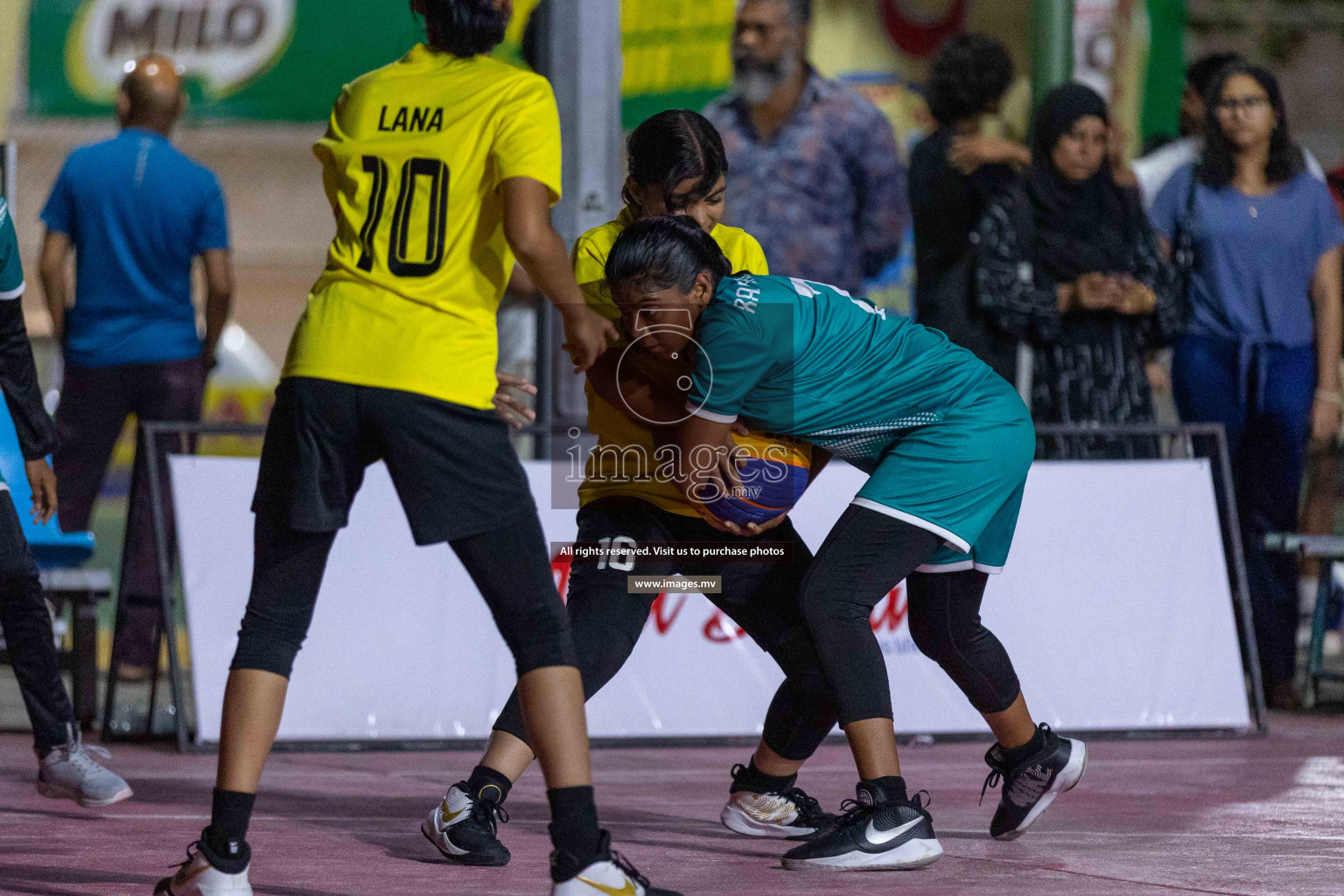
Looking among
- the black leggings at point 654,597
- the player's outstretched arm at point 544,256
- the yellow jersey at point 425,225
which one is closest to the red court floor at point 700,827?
the black leggings at point 654,597

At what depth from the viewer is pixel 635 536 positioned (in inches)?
183

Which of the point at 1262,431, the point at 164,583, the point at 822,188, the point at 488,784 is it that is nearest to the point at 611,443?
the point at 488,784

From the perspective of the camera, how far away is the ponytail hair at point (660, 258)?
4.36 meters

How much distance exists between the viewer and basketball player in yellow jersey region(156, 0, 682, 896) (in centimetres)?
378

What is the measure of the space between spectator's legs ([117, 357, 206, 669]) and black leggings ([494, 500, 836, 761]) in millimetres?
2533

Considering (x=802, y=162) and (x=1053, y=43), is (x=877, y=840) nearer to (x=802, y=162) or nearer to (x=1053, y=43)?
(x=802, y=162)

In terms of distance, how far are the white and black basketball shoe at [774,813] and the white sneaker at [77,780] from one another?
1625mm

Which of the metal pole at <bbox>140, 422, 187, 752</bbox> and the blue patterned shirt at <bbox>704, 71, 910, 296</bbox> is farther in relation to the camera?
the blue patterned shirt at <bbox>704, 71, 910, 296</bbox>

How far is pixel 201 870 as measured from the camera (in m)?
Result: 3.78

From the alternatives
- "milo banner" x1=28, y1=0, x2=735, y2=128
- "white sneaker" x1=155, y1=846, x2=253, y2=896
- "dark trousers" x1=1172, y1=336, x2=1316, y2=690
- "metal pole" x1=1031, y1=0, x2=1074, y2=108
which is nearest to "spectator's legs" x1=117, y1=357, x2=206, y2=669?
"white sneaker" x1=155, y1=846, x2=253, y2=896

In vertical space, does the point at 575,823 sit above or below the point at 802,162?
below

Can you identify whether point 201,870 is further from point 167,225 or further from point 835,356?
point 167,225

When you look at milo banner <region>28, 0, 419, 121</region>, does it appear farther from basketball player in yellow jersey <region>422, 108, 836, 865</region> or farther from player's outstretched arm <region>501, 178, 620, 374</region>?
player's outstretched arm <region>501, 178, 620, 374</region>

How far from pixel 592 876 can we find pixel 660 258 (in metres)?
1.39
